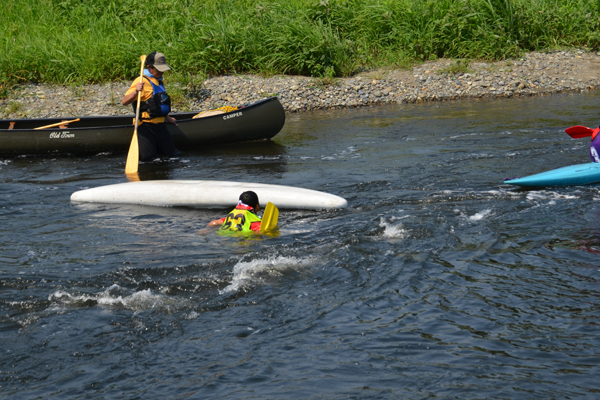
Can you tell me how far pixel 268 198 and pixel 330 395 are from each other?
3.59 m

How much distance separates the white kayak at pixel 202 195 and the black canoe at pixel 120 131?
110 inches

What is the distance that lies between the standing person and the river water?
0.51 ft

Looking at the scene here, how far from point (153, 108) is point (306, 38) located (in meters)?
6.47

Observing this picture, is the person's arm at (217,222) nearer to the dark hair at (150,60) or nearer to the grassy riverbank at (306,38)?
the dark hair at (150,60)

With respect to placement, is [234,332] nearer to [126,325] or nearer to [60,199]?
[126,325]

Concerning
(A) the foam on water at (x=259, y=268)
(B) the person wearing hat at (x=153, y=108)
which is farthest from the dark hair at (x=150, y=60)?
(A) the foam on water at (x=259, y=268)

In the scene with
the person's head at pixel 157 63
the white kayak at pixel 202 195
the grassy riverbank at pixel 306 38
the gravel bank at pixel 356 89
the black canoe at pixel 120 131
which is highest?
the grassy riverbank at pixel 306 38

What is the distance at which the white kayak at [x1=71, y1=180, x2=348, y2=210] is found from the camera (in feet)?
22.0

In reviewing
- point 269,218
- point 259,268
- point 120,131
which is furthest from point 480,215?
point 120,131

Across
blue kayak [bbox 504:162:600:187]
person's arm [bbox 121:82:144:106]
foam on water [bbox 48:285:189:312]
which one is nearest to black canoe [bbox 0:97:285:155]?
person's arm [bbox 121:82:144:106]

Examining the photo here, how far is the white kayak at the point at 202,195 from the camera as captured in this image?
6.70 metres

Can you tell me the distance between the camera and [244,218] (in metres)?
5.94

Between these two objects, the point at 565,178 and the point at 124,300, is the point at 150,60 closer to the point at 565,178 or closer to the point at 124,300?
the point at 124,300

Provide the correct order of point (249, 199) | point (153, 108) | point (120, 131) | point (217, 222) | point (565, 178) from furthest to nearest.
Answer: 1. point (120, 131)
2. point (153, 108)
3. point (565, 178)
4. point (217, 222)
5. point (249, 199)
